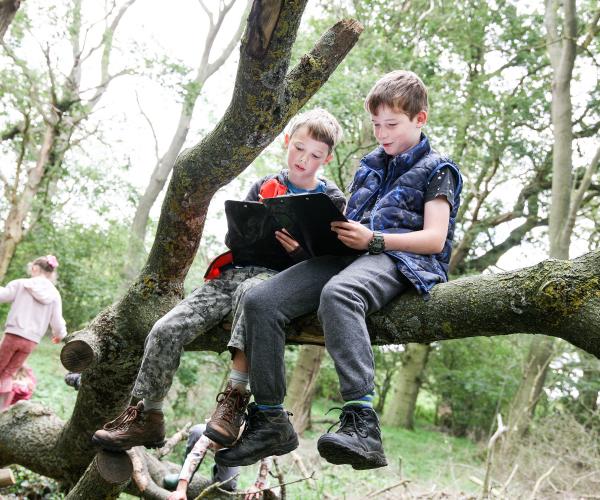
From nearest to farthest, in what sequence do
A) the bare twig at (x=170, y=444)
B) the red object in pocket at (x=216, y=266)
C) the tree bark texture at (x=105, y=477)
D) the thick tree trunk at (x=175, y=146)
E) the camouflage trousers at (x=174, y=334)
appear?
the camouflage trousers at (x=174, y=334)
the red object in pocket at (x=216, y=266)
the tree bark texture at (x=105, y=477)
the bare twig at (x=170, y=444)
the thick tree trunk at (x=175, y=146)

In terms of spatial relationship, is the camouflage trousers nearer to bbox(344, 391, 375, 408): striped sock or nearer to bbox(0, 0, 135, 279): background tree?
bbox(344, 391, 375, 408): striped sock

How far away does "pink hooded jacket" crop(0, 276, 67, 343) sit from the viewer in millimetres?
6133

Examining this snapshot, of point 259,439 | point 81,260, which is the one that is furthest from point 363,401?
point 81,260

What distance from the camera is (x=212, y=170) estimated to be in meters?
2.94

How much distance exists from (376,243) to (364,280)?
0.20 metres

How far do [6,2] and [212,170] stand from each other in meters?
4.64

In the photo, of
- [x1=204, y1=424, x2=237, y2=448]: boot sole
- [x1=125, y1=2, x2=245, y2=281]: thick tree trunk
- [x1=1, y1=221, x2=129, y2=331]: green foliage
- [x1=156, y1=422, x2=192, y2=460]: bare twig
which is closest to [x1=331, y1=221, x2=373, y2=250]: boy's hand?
[x1=204, y1=424, x2=237, y2=448]: boot sole

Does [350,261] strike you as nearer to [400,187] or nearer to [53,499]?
[400,187]

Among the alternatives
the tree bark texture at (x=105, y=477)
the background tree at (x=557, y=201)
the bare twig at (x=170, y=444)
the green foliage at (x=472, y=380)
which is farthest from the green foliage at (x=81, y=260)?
the tree bark texture at (x=105, y=477)

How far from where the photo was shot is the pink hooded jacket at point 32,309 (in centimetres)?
613

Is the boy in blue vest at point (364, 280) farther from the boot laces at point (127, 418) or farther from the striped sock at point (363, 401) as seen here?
the boot laces at point (127, 418)

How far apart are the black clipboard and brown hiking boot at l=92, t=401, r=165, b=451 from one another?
33.3 inches

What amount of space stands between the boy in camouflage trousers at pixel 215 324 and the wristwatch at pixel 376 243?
43 centimetres

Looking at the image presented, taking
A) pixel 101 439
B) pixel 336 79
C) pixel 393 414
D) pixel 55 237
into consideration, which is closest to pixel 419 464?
pixel 393 414
